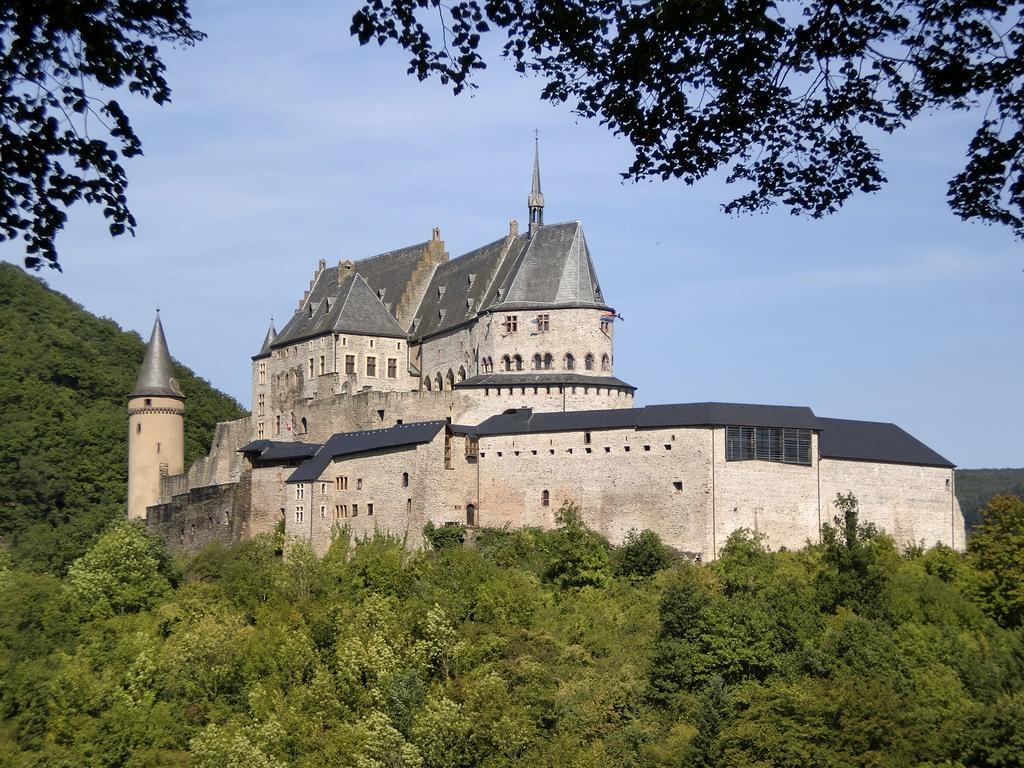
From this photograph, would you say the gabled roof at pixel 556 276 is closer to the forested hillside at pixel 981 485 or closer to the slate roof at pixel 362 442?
the slate roof at pixel 362 442

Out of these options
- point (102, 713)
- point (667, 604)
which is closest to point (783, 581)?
point (667, 604)

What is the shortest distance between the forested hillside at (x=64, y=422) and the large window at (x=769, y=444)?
3336cm

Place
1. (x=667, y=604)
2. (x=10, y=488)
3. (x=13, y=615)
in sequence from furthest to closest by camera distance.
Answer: (x=10, y=488), (x=13, y=615), (x=667, y=604)

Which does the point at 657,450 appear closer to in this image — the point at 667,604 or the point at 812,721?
the point at 667,604

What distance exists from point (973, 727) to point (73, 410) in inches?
2353

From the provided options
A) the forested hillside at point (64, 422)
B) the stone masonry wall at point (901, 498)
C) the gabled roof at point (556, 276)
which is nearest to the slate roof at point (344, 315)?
the gabled roof at point (556, 276)

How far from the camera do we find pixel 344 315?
67.3m

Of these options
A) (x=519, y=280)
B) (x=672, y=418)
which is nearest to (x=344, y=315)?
(x=519, y=280)

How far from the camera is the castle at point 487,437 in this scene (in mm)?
51344

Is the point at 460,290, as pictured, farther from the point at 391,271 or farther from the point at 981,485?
the point at 981,485

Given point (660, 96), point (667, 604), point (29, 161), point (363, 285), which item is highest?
point (363, 285)

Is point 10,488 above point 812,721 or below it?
above

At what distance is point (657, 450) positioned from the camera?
51438mm

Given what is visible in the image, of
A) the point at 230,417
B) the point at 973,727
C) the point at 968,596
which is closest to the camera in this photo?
the point at 973,727
